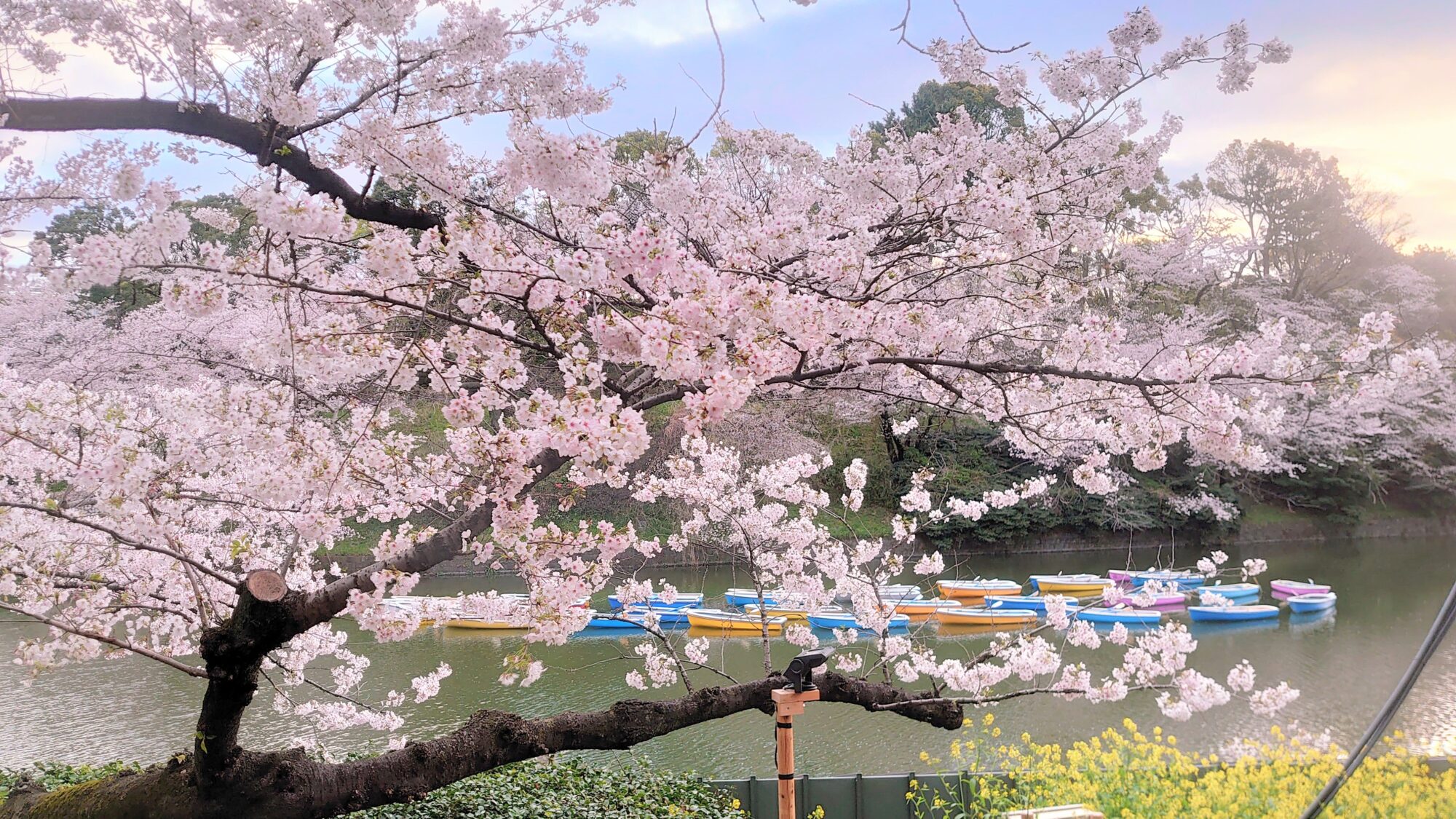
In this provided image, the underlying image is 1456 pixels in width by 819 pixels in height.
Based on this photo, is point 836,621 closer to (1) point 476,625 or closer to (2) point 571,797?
(1) point 476,625

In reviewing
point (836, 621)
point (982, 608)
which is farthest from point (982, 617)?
point (836, 621)

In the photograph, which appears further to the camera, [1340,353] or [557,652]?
[557,652]

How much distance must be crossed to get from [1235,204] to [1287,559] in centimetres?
570

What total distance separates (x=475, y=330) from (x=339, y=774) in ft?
4.34

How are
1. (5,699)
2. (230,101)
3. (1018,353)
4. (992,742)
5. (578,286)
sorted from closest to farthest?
(578,286)
(230,101)
(992,742)
(5,699)
(1018,353)

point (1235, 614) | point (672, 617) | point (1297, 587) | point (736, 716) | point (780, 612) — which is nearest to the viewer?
point (736, 716)

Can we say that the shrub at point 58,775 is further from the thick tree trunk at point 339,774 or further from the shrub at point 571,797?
the shrub at point 571,797

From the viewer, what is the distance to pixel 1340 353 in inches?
82.5

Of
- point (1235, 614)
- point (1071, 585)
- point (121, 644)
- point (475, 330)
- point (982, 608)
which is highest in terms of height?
point (475, 330)

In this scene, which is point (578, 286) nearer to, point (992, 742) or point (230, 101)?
point (230, 101)

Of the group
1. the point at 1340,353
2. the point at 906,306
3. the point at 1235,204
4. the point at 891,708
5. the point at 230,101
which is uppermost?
the point at 1235,204

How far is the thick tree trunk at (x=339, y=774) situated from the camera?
219 cm

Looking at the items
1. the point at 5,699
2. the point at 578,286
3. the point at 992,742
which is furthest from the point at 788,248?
the point at 5,699

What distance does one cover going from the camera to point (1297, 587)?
29.3 feet
